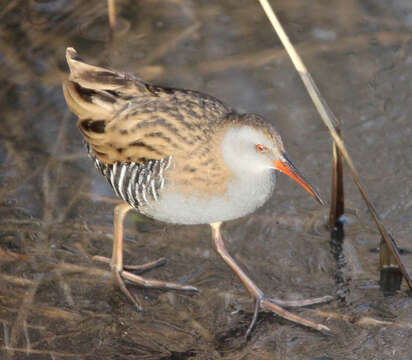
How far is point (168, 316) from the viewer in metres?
3.70

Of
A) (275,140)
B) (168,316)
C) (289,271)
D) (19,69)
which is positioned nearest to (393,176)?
(289,271)

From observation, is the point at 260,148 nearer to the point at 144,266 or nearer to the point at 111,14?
the point at 144,266

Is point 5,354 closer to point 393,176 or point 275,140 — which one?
point 275,140

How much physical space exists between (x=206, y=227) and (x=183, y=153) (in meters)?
0.82

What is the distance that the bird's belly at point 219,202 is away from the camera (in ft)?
11.6

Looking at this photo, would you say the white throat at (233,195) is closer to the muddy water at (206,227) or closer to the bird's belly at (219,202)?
the bird's belly at (219,202)

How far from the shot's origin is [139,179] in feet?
11.9

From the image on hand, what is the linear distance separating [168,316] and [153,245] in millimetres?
527

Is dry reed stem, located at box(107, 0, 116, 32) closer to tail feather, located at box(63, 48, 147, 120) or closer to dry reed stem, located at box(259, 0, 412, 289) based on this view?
tail feather, located at box(63, 48, 147, 120)

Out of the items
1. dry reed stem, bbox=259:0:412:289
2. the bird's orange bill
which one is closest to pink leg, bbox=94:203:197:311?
the bird's orange bill

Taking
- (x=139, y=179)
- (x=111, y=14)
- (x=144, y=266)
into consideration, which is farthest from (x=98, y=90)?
(x=111, y=14)

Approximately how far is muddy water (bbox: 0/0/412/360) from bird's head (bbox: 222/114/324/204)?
2.26 ft

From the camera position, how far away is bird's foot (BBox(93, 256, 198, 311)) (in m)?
3.84

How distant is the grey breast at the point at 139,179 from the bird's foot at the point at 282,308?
748 millimetres
